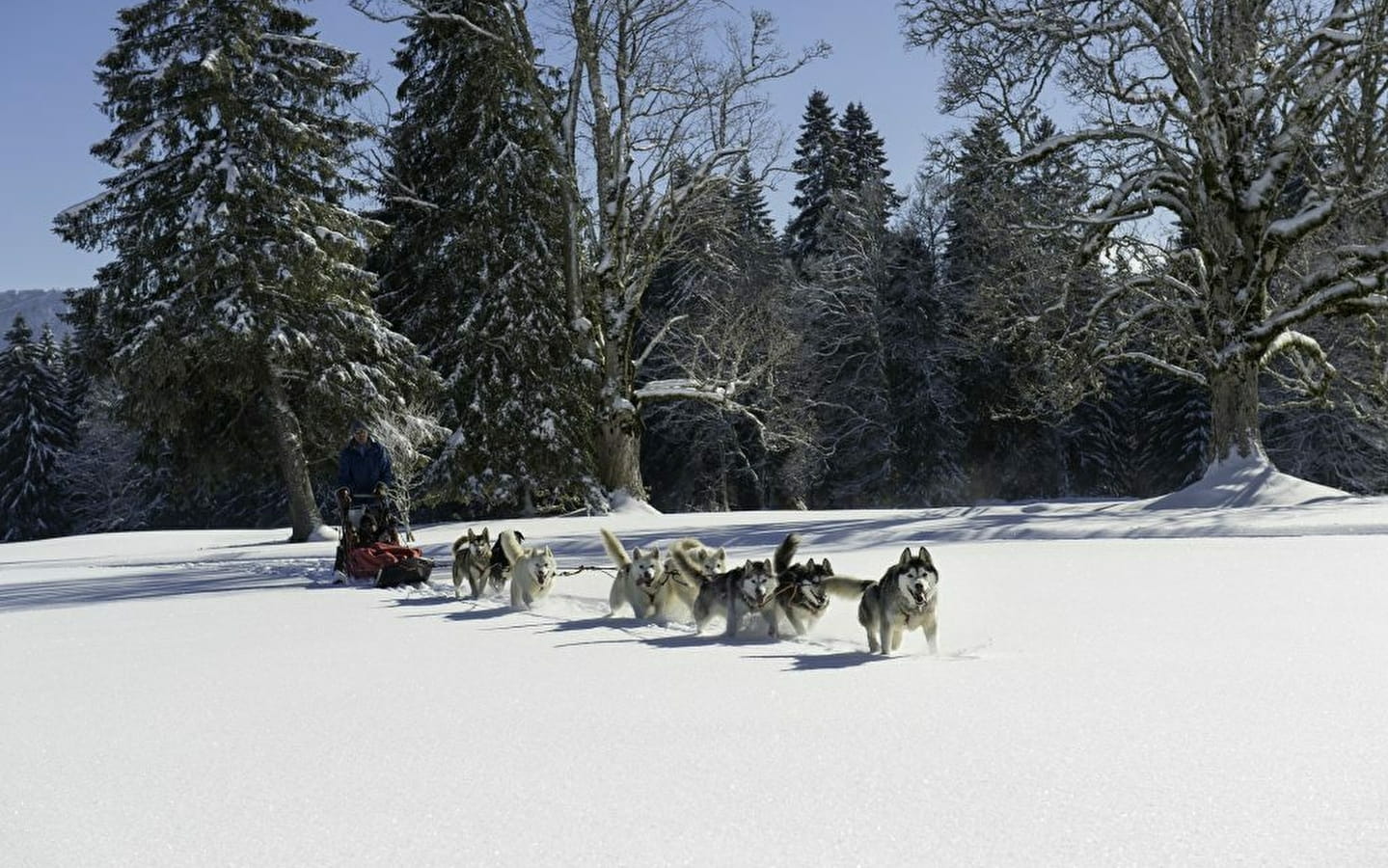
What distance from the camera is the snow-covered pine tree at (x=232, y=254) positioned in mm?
23891

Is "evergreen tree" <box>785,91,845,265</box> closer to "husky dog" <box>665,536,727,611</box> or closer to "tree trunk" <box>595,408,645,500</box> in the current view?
"tree trunk" <box>595,408,645,500</box>

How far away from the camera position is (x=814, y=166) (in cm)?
5272

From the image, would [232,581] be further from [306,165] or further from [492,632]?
[306,165]

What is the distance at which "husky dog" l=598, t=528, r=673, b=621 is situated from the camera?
381 inches

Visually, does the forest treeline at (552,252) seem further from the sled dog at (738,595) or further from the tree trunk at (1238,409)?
the sled dog at (738,595)

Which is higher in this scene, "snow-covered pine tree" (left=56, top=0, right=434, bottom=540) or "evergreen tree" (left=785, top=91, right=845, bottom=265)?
"evergreen tree" (left=785, top=91, right=845, bottom=265)

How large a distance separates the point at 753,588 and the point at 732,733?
338cm

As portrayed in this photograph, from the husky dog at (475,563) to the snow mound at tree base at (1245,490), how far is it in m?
11.3

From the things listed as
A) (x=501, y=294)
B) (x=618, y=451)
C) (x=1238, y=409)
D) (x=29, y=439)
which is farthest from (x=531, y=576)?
(x=29, y=439)

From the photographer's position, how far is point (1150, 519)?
14.9m

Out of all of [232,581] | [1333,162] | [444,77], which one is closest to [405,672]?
[232,581]

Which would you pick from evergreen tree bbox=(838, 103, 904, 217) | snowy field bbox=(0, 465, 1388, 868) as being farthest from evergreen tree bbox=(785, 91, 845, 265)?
snowy field bbox=(0, 465, 1388, 868)

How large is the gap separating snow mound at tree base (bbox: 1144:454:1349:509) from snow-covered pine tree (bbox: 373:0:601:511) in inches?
575

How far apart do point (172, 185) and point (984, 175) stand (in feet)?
60.2
